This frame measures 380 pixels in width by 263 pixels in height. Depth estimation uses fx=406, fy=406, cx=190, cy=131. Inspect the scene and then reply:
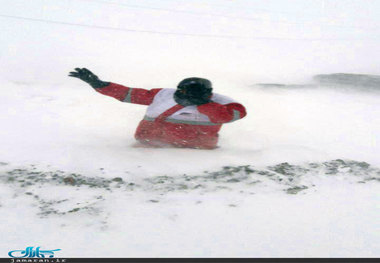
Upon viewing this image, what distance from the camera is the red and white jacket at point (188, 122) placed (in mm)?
3154

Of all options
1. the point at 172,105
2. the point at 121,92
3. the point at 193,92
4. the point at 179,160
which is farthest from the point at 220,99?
the point at 121,92

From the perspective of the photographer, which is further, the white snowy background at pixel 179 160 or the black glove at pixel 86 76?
the black glove at pixel 86 76

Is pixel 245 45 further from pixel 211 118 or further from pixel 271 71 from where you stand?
pixel 211 118

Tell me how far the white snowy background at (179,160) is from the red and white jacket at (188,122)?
6.7 inches

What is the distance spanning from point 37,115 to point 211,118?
206 cm

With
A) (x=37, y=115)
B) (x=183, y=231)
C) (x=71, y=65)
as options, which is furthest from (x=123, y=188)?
(x=71, y=65)

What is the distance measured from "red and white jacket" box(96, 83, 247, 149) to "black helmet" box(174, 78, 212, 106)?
0.13ft

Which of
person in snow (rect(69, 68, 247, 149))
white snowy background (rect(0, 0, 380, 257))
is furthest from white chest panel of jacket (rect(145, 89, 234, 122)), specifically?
white snowy background (rect(0, 0, 380, 257))

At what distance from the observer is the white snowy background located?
1794 mm

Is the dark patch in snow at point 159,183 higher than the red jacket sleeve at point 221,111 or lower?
lower

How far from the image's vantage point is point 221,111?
314cm

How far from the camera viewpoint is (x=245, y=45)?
9297 millimetres

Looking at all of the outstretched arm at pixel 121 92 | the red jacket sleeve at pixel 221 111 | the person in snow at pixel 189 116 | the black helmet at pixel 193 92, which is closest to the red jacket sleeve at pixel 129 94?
the outstretched arm at pixel 121 92

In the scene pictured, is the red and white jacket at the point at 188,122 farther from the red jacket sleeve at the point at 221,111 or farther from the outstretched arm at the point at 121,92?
the outstretched arm at the point at 121,92
